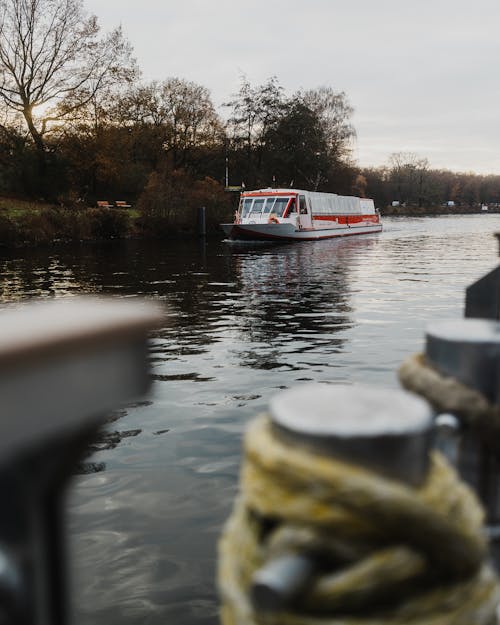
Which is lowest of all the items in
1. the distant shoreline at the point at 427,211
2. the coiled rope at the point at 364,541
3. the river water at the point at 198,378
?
the river water at the point at 198,378

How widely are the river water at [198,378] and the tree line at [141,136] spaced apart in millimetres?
20334

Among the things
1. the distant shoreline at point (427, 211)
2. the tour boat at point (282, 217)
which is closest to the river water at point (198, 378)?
the tour boat at point (282, 217)

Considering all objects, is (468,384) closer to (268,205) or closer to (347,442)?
(347,442)

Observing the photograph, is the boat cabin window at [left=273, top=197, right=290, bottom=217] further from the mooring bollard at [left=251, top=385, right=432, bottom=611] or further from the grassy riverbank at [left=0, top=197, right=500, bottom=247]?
the mooring bollard at [left=251, top=385, right=432, bottom=611]

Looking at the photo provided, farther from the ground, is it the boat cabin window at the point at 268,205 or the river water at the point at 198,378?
the boat cabin window at the point at 268,205

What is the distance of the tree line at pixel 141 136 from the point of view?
3753cm

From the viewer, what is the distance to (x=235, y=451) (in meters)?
5.29

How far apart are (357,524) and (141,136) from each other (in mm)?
54301

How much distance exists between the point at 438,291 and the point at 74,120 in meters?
30.2

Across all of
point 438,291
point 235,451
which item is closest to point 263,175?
point 438,291

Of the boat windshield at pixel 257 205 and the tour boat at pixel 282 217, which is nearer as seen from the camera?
the tour boat at pixel 282 217

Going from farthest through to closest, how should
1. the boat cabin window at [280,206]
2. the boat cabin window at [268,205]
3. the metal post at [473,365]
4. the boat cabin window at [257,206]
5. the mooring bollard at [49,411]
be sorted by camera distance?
the boat cabin window at [257,206], the boat cabin window at [268,205], the boat cabin window at [280,206], the metal post at [473,365], the mooring bollard at [49,411]

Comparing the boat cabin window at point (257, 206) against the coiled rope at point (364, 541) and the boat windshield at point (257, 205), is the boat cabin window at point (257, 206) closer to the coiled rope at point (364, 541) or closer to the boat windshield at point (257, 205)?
the boat windshield at point (257, 205)

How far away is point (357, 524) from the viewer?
3.35 ft
